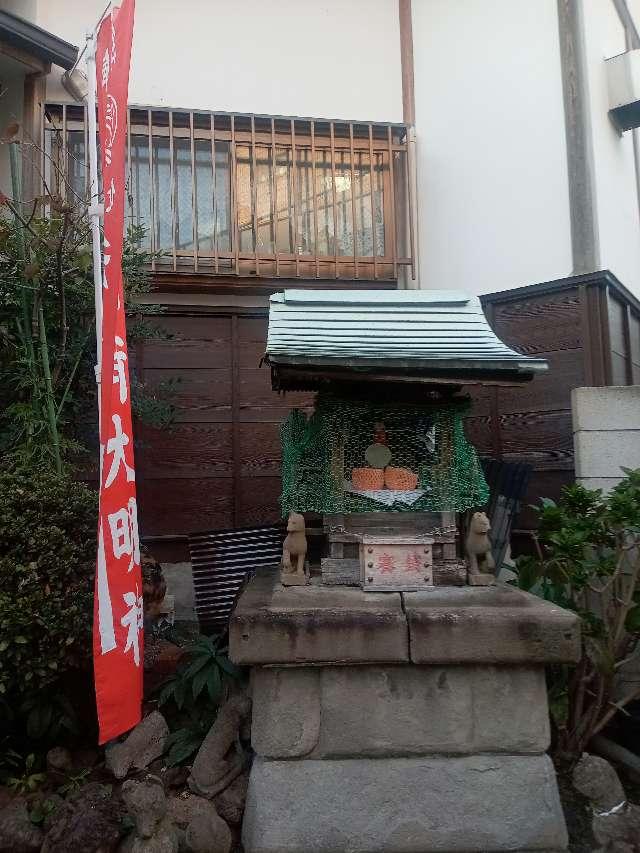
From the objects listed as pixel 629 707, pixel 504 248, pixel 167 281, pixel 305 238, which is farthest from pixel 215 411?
pixel 629 707

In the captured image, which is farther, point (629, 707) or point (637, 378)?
point (637, 378)

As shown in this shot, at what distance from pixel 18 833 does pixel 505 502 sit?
4334mm

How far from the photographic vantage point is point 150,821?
3283 millimetres

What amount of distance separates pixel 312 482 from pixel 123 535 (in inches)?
49.9

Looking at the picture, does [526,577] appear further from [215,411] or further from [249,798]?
[215,411]

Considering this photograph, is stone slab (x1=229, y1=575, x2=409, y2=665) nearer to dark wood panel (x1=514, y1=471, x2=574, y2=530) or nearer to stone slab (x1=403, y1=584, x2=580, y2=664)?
stone slab (x1=403, y1=584, x2=580, y2=664)

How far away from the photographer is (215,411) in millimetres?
6855

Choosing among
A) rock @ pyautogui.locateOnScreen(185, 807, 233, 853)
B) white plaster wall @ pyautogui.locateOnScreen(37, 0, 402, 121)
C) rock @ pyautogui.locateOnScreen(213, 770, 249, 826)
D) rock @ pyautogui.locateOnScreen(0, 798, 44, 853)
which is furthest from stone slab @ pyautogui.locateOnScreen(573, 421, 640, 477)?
white plaster wall @ pyautogui.locateOnScreen(37, 0, 402, 121)

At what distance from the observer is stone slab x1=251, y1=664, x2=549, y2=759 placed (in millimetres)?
3514

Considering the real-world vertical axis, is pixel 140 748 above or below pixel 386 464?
below

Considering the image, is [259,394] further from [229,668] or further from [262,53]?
[262,53]

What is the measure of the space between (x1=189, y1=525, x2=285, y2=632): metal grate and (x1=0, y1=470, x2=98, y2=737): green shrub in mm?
1358

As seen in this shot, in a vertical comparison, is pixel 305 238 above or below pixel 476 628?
above

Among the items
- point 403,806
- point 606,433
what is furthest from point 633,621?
point 403,806
